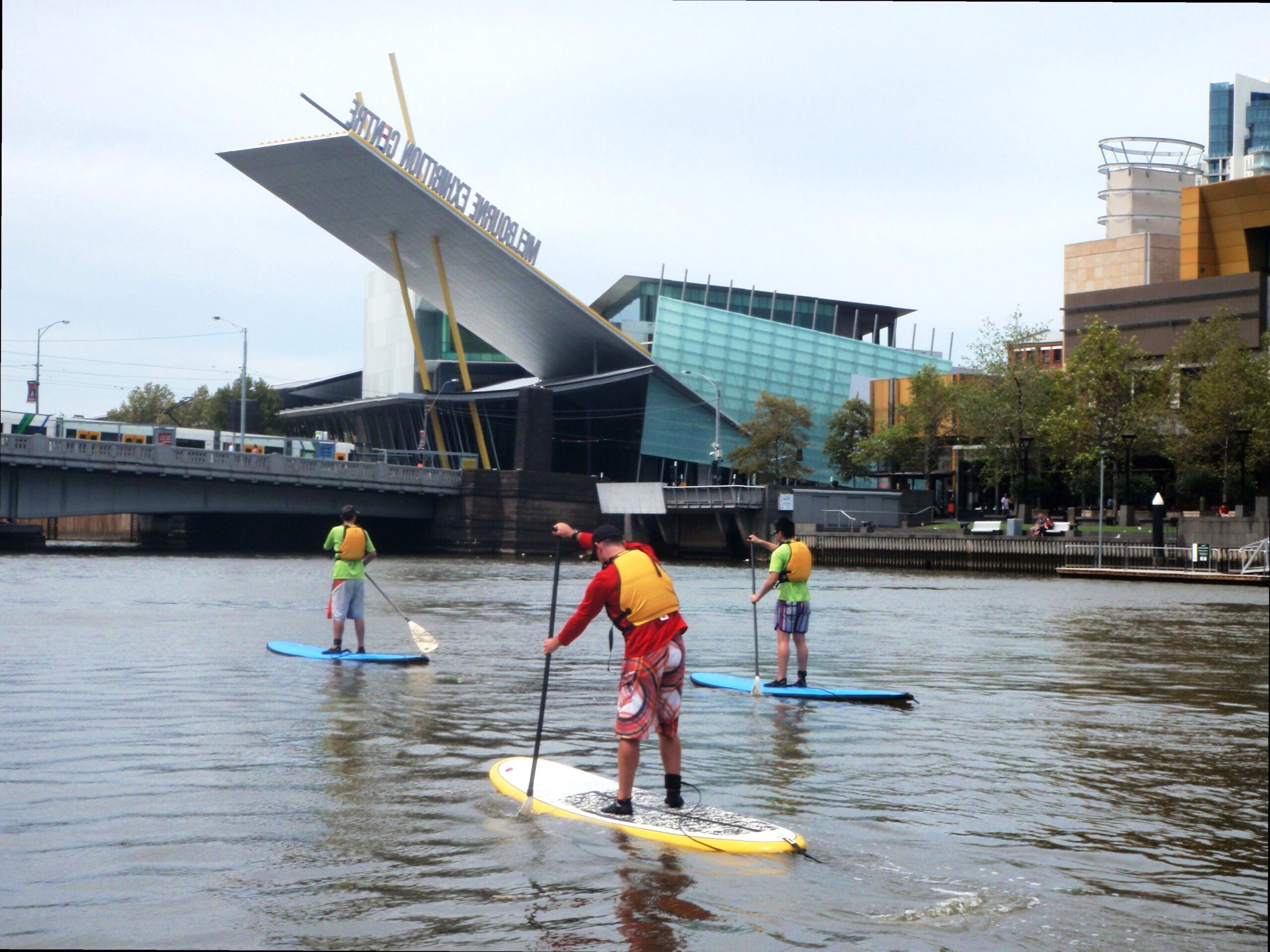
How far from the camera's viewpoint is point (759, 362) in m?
102

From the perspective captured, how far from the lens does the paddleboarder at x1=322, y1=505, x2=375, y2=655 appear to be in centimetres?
1767

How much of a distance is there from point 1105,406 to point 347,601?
5505 centimetres

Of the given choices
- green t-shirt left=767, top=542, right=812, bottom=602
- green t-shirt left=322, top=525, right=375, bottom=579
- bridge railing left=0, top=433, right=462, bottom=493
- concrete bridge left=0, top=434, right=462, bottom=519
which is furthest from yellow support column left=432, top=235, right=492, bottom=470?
green t-shirt left=767, top=542, right=812, bottom=602

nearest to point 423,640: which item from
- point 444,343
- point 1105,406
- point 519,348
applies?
point 1105,406

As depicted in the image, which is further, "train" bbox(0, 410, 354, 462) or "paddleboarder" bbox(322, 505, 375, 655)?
"train" bbox(0, 410, 354, 462)

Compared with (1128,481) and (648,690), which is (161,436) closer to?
(1128,481)

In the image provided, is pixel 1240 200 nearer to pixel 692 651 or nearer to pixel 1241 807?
pixel 692 651

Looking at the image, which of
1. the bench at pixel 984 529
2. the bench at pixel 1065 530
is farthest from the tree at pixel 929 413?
the bench at pixel 1065 530

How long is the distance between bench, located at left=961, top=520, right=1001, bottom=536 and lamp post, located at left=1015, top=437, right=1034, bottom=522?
2197 millimetres

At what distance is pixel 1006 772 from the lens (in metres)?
11.2

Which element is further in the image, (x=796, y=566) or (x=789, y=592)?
(x=789, y=592)

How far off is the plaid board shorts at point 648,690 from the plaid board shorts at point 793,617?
6.22 m

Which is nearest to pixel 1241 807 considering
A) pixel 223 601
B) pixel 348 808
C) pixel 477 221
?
pixel 348 808

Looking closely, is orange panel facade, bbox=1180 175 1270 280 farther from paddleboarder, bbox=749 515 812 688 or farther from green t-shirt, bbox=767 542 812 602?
green t-shirt, bbox=767 542 812 602
